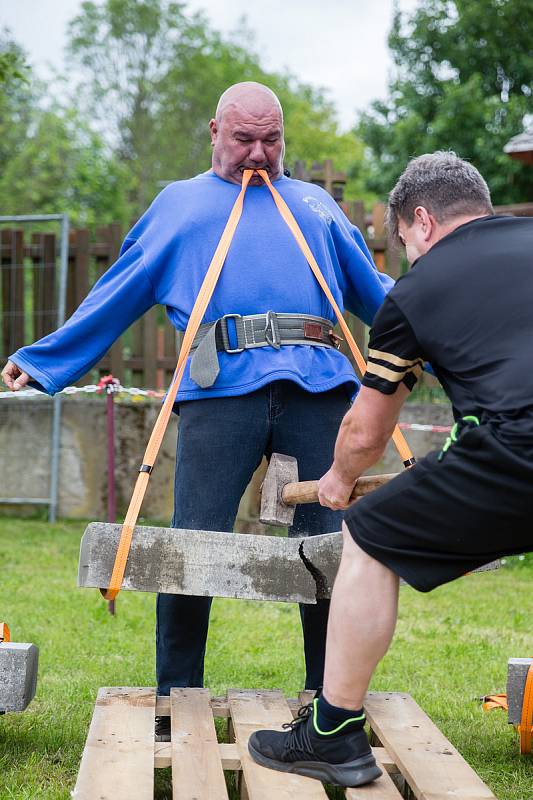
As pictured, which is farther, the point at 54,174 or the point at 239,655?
the point at 54,174

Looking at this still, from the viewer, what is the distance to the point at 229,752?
2.87 meters

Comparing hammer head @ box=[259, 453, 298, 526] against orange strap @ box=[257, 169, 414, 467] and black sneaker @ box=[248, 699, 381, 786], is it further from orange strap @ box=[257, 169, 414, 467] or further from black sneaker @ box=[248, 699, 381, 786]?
black sneaker @ box=[248, 699, 381, 786]

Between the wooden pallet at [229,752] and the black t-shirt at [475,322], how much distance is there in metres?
1.02

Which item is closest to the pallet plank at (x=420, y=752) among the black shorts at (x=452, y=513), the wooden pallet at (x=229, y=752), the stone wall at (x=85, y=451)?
the wooden pallet at (x=229, y=752)

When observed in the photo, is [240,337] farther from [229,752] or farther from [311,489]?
[229,752]

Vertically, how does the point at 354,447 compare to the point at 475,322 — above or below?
below

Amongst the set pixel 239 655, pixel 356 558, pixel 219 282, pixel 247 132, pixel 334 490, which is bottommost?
pixel 239 655

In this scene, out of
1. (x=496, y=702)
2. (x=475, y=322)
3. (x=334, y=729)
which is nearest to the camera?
(x=475, y=322)

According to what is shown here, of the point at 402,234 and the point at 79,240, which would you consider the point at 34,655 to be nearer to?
the point at 402,234

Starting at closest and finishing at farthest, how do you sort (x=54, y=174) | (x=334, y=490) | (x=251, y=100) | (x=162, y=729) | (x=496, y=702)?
(x=334, y=490) → (x=251, y=100) → (x=162, y=729) → (x=496, y=702) → (x=54, y=174)

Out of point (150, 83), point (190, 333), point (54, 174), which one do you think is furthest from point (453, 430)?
point (150, 83)

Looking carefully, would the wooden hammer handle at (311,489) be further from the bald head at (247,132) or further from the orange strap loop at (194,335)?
the bald head at (247,132)

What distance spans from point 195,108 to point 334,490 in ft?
125

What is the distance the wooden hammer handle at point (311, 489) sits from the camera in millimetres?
2797
